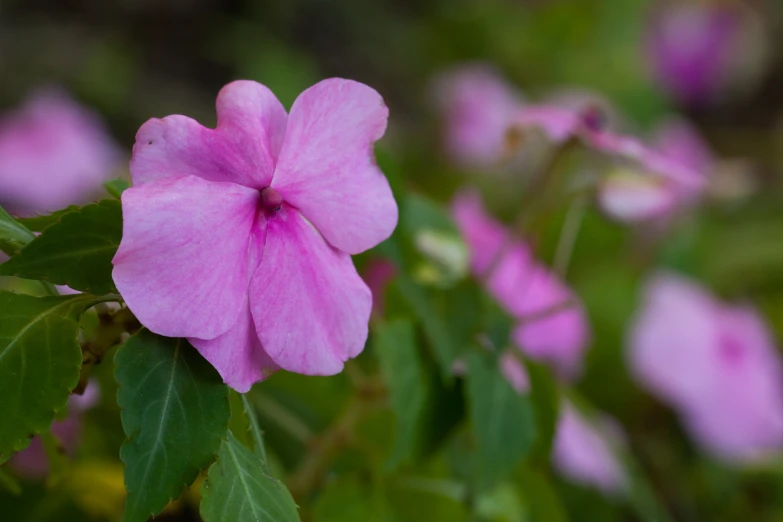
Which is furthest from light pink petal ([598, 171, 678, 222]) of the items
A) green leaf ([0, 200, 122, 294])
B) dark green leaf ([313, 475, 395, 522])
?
green leaf ([0, 200, 122, 294])

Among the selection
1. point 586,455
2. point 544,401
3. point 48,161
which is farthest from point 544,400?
point 48,161

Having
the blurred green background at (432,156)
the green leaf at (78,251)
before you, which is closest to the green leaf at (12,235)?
the green leaf at (78,251)

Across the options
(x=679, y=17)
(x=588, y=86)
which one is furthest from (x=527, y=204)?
(x=679, y=17)

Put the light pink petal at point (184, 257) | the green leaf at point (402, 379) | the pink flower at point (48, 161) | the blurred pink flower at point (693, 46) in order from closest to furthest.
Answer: the light pink petal at point (184, 257) < the green leaf at point (402, 379) < the pink flower at point (48, 161) < the blurred pink flower at point (693, 46)

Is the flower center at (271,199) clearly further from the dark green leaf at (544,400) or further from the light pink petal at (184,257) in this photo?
the dark green leaf at (544,400)

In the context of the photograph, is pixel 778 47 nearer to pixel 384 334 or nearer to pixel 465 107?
pixel 465 107

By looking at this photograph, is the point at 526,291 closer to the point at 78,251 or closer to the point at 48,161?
the point at 78,251

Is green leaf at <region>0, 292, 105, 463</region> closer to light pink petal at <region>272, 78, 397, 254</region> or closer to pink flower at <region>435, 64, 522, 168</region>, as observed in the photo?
light pink petal at <region>272, 78, 397, 254</region>
